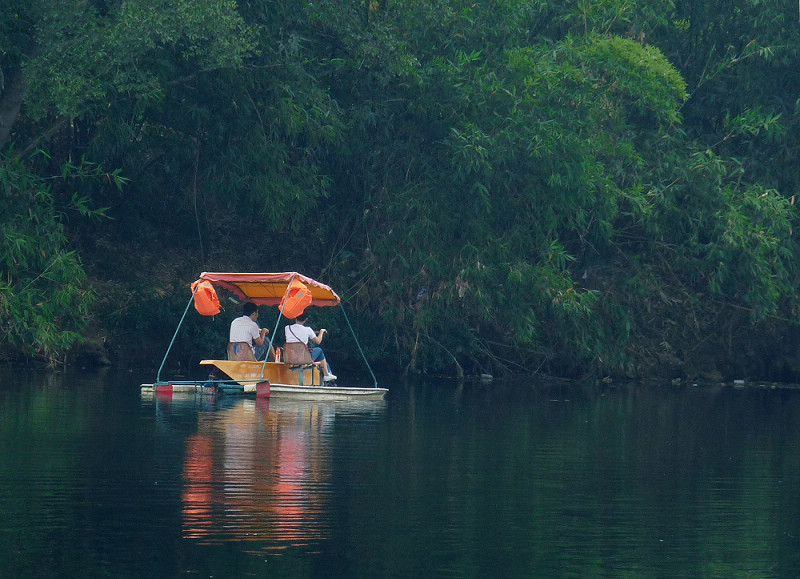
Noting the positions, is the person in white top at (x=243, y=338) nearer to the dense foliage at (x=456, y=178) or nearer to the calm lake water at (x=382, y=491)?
the calm lake water at (x=382, y=491)

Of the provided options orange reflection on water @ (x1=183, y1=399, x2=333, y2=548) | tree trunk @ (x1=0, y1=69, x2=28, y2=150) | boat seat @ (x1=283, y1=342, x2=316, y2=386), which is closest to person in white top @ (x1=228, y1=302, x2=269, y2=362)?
boat seat @ (x1=283, y1=342, x2=316, y2=386)

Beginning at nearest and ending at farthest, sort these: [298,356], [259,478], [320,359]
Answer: [259,478] → [298,356] → [320,359]

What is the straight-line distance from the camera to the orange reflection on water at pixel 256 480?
29.9 ft

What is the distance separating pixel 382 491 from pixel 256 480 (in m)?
1.10

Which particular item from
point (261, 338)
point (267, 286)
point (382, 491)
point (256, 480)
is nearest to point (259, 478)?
point (256, 480)

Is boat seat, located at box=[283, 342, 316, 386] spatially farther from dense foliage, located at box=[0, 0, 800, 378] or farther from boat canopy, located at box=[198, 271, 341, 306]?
dense foliage, located at box=[0, 0, 800, 378]

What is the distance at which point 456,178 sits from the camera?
25.4 m

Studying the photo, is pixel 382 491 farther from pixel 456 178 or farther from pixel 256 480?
pixel 456 178

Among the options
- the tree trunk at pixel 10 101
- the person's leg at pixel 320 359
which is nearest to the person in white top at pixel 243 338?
the person's leg at pixel 320 359

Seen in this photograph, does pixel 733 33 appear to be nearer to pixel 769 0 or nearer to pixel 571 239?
pixel 769 0

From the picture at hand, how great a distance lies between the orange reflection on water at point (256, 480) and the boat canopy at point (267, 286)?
432 centimetres

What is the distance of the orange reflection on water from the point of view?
9.12 metres

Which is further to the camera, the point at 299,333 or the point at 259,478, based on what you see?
the point at 299,333

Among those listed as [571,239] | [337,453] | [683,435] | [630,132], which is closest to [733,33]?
[630,132]
